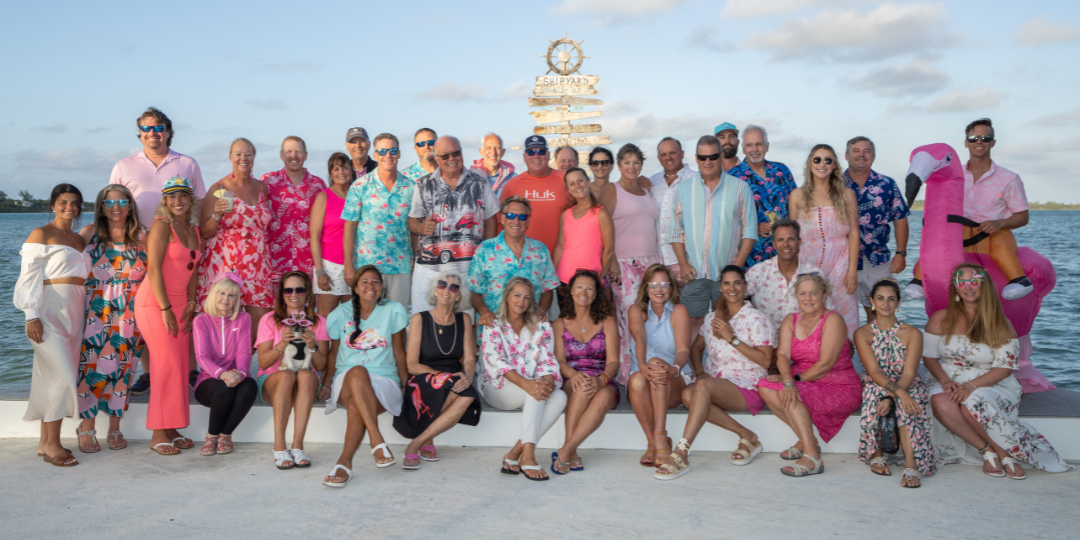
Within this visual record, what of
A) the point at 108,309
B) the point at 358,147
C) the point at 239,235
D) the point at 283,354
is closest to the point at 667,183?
the point at 358,147

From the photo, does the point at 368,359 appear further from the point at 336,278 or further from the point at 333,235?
the point at 333,235

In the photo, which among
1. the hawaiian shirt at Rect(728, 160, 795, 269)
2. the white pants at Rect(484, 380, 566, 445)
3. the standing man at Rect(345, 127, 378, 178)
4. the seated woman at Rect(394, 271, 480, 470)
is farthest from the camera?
the standing man at Rect(345, 127, 378, 178)

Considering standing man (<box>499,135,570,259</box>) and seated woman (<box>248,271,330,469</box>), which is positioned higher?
standing man (<box>499,135,570,259</box>)

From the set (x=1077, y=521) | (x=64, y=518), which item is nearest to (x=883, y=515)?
(x=1077, y=521)

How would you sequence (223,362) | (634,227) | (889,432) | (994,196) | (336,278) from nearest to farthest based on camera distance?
(889,432) → (223,362) → (994,196) → (634,227) → (336,278)

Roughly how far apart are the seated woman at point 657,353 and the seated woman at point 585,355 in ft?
0.48

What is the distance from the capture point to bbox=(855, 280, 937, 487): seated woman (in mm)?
3904

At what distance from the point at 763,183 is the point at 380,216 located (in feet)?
8.88

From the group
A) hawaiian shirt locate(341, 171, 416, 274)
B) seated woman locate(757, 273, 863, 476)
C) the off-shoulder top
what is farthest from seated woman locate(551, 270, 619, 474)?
the off-shoulder top

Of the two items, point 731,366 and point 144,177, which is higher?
point 144,177

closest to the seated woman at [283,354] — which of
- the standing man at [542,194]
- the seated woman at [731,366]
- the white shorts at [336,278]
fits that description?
the white shorts at [336,278]

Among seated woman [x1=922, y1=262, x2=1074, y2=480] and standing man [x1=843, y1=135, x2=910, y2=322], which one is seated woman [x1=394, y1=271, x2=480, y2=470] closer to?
seated woman [x1=922, y1=262, x2=1074, y2=480]

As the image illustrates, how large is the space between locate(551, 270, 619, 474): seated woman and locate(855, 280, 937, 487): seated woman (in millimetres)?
1402

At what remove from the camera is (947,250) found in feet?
14.9
